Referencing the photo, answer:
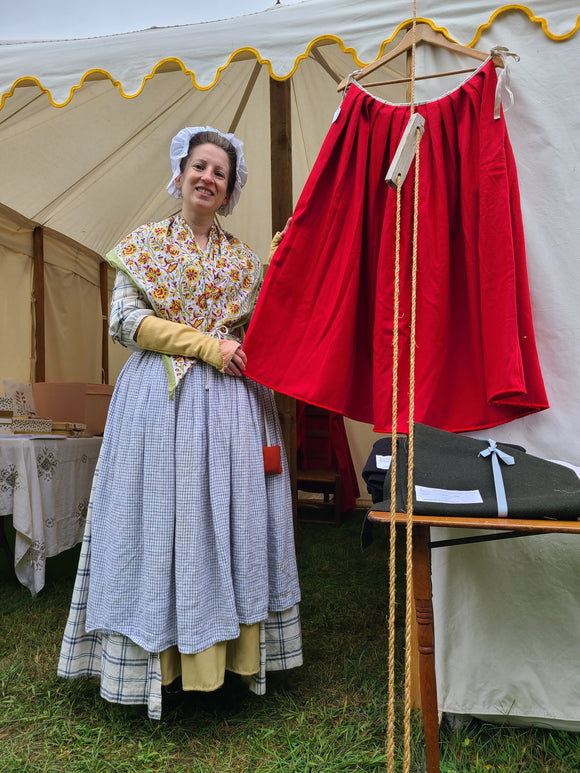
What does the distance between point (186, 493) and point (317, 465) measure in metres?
3.30

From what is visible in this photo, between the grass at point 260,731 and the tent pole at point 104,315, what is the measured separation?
416 cm

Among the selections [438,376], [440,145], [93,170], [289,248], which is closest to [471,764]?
[438,376]

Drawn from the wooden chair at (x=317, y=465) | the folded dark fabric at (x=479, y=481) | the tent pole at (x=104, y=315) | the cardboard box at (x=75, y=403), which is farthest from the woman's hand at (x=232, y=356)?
the tent pole at (x=104, y=315)

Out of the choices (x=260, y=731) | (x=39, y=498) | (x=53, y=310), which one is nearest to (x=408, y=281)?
(x=260, y=731)

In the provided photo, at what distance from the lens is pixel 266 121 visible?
3.57 m

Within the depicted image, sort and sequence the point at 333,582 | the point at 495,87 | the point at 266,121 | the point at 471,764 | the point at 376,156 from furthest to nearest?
the point at 266,121, the point at 333,582, the point at 376,156, the point at 495,87, the point at 471,764

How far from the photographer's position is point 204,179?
1.77 meters

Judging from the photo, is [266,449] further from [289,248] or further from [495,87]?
[495,87]

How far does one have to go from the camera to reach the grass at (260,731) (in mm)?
1480

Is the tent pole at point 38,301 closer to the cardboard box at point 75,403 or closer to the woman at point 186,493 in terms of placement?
the cardboard box at point 75,403

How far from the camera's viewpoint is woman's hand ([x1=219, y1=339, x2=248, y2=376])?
168 centimetres

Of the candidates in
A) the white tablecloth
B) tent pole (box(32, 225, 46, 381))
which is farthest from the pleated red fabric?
tent pole (box(32, 225, 46, 381))

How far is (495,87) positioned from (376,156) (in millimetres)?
349

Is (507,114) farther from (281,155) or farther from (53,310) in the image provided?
(53,310)
